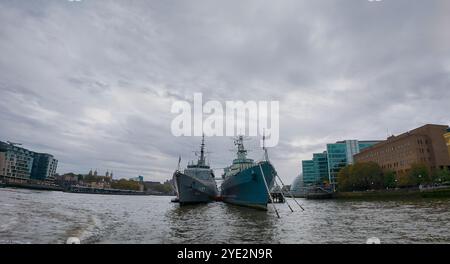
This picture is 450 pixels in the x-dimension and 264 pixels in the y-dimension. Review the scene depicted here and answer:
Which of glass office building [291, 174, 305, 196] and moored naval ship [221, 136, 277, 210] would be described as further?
glass office building [291, 174, 305, 196]

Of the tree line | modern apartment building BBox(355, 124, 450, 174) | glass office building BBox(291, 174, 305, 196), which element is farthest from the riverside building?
modern apartment building BBox(355, 124, 450, 174)

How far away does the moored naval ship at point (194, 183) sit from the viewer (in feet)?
109

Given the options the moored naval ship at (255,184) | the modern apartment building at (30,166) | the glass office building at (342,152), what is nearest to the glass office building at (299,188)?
the glass office building at (342,152)

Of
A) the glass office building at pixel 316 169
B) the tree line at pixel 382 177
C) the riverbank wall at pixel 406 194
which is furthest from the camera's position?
the glass office building at pixel 316 169

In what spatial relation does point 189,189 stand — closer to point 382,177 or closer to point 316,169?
point 382,177

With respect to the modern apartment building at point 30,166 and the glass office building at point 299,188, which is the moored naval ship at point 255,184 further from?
the glass office building at point 299,188

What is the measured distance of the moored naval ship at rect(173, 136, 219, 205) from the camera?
109 feet

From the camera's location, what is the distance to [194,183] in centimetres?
3538

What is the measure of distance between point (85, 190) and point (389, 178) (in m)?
153

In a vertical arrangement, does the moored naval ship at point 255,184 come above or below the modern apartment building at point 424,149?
below

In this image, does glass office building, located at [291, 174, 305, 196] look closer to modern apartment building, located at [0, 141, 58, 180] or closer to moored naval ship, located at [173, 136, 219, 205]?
moored naval ship, located at [173, 136, 219, 205]

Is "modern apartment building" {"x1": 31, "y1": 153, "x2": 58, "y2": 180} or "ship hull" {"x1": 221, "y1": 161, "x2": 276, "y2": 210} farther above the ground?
"modern apartment building" {"x1": 31, "y1": 153, "x2": 58, "y2": 180}
